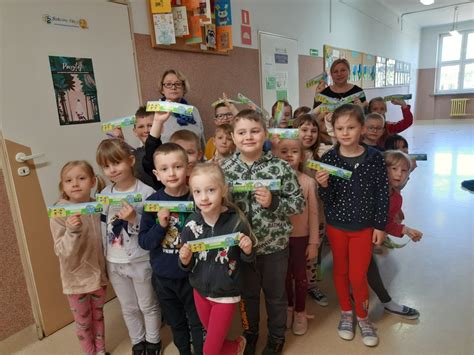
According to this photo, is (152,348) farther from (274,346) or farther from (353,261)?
(353,261)

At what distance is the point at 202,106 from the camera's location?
3174 millimetres

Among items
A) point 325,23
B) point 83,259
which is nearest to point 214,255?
point 83,259

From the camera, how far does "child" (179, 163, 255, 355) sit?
1.29 metres

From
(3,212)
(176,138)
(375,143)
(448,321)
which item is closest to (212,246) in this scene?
(176,138)

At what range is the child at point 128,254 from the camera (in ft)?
5.00

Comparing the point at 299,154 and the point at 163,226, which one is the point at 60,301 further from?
the point at 299,154

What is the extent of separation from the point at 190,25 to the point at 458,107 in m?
11.8

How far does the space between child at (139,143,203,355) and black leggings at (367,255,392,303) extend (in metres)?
1.02

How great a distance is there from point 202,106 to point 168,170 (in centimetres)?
187

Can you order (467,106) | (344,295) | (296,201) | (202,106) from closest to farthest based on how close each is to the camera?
1. (296,201)
2. (344,295)
3. (202,106)
4. (467,106)

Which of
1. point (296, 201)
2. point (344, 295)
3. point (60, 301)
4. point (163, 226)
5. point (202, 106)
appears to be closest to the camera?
point (163, 226)

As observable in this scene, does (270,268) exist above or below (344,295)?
above

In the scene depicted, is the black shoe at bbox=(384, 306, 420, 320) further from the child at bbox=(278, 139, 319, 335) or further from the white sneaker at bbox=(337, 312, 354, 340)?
the child at bbox=(278, 139, 319, 335)

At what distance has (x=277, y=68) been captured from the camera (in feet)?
14.0
